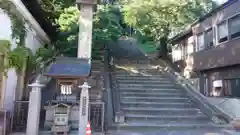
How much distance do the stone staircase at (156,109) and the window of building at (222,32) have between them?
4.10 meters

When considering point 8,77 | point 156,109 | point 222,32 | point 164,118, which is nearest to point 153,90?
point 156,109

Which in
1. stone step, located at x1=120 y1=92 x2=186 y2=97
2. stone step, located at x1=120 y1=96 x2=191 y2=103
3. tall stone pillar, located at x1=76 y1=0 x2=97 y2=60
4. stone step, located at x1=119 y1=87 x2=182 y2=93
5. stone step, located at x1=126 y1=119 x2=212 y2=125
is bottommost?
stone step, located at x1=126 y1=119 x2=212 y2=125

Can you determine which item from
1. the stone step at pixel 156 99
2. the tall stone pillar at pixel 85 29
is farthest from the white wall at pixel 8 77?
the stone step at pixel 156 99

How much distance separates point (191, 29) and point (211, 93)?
600 cm

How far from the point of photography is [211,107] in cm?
1095

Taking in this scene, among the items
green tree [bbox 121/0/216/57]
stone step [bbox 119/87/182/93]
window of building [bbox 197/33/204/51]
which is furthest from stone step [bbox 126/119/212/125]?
green tree [bbox 121/0/216/57]

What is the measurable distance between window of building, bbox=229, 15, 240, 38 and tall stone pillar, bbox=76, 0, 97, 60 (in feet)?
26.0

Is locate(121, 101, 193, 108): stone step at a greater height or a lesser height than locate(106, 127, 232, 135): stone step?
greater

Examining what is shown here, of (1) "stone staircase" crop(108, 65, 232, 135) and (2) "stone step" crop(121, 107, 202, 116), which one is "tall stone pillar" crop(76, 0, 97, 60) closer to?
(1) "stone staircase" crop(108, 65, 232, 135)

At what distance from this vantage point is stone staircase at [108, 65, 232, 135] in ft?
29.6

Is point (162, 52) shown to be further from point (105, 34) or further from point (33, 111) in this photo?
point (33, 111)

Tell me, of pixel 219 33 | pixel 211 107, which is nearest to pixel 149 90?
pixel 211 107

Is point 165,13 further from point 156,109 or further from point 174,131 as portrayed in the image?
point 174,131

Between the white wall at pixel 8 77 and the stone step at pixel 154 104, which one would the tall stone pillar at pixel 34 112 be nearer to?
the white wall at pixel 8 77
